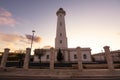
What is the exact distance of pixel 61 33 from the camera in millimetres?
36094

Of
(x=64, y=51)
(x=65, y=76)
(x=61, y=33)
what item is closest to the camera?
(x=65, y=76)

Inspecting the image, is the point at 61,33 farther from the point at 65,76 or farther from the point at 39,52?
the point at 65,76

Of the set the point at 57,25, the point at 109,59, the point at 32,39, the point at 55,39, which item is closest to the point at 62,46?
the point at 55,39

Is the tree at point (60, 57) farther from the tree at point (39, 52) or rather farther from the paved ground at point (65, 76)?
the paved ground at point (65, 76)

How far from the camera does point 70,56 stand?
34.0 metres

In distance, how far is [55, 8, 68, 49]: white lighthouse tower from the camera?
3490cm

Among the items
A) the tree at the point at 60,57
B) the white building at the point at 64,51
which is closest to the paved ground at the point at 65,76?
the tree at the point at 60,57

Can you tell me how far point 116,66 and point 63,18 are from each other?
2716 centimetres

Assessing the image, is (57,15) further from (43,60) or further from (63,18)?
(43,60)

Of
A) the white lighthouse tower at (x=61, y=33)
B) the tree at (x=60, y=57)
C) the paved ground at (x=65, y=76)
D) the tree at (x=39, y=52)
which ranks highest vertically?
the white lighthouse tower at (x=61, y=33)

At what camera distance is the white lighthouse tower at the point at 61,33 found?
34.9 metres

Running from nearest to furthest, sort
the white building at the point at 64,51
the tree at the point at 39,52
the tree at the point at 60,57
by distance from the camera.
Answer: the tree at the point at 60,57 → the tree at the point at 39,52 → the white building at the point at 64,51

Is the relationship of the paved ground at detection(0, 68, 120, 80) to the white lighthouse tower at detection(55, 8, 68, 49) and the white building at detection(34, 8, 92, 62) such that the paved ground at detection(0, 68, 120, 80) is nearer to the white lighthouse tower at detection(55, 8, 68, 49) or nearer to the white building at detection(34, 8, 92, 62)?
the white building at detection(34, 8, 92, 62)

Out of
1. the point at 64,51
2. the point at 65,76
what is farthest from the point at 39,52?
the point at 65,76
